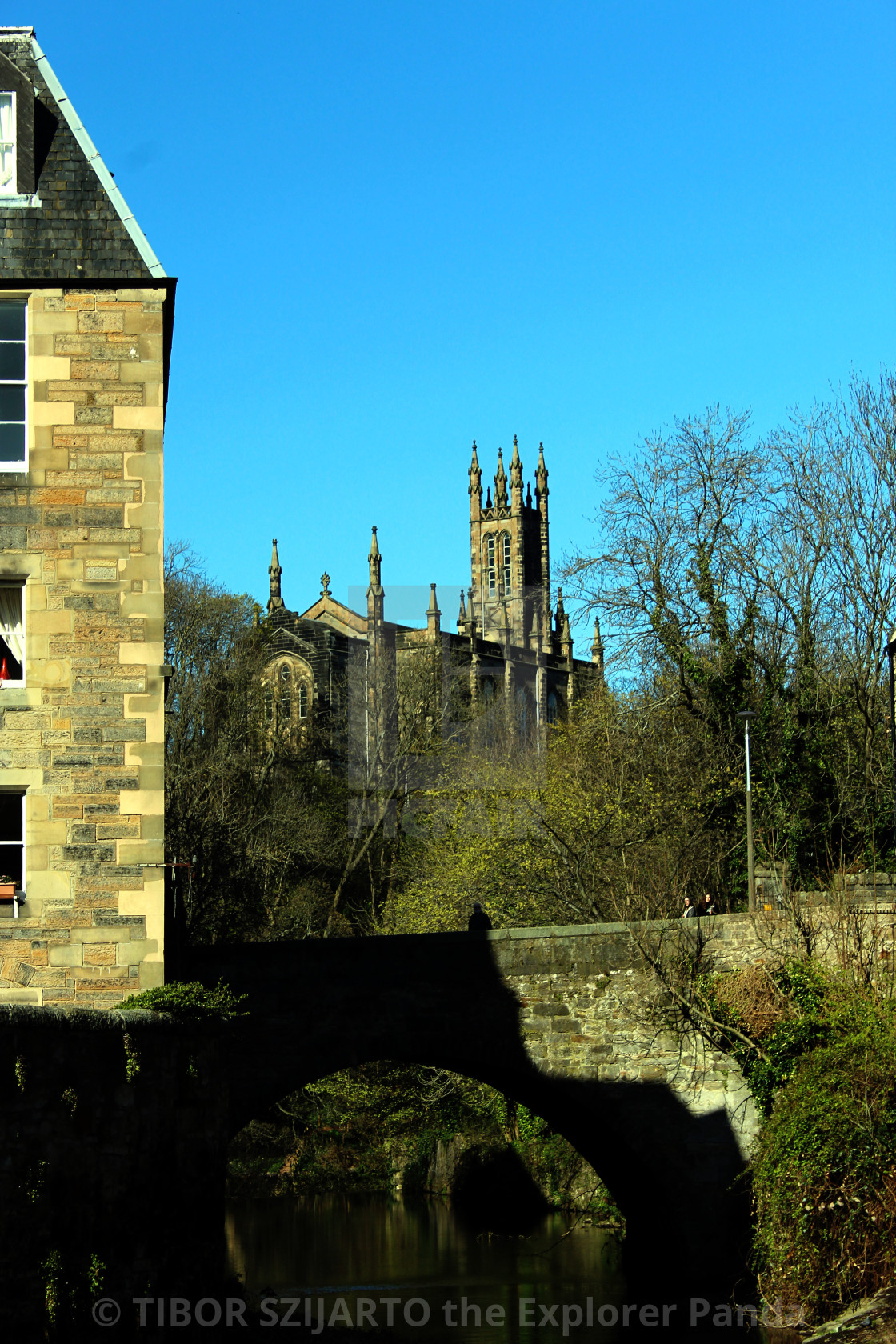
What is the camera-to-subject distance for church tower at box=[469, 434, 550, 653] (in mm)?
108438

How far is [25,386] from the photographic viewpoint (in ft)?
51.8

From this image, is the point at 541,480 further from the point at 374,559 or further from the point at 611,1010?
the point at 611,1010

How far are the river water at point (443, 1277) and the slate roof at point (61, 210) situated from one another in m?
12.7

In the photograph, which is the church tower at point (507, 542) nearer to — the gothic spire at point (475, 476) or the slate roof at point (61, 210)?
the gothic spire at point (475, 476)

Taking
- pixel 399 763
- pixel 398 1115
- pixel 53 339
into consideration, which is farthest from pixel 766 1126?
pixel 399 763

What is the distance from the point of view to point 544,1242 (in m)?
27.5

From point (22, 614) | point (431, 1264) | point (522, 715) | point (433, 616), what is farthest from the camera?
point (433, 616)

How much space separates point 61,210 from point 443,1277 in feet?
53.0

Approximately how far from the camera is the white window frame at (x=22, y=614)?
15531 millimetres

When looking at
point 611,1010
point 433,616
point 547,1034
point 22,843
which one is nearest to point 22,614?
point 22,843

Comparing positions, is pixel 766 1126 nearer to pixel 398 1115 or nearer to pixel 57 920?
pixel 57 920

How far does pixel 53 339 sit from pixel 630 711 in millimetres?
17464

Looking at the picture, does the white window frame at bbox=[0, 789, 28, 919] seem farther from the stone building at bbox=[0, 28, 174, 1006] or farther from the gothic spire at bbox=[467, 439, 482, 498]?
the gothic spire at bbox=[467, 439, 482, 498]

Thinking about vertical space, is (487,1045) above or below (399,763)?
below
